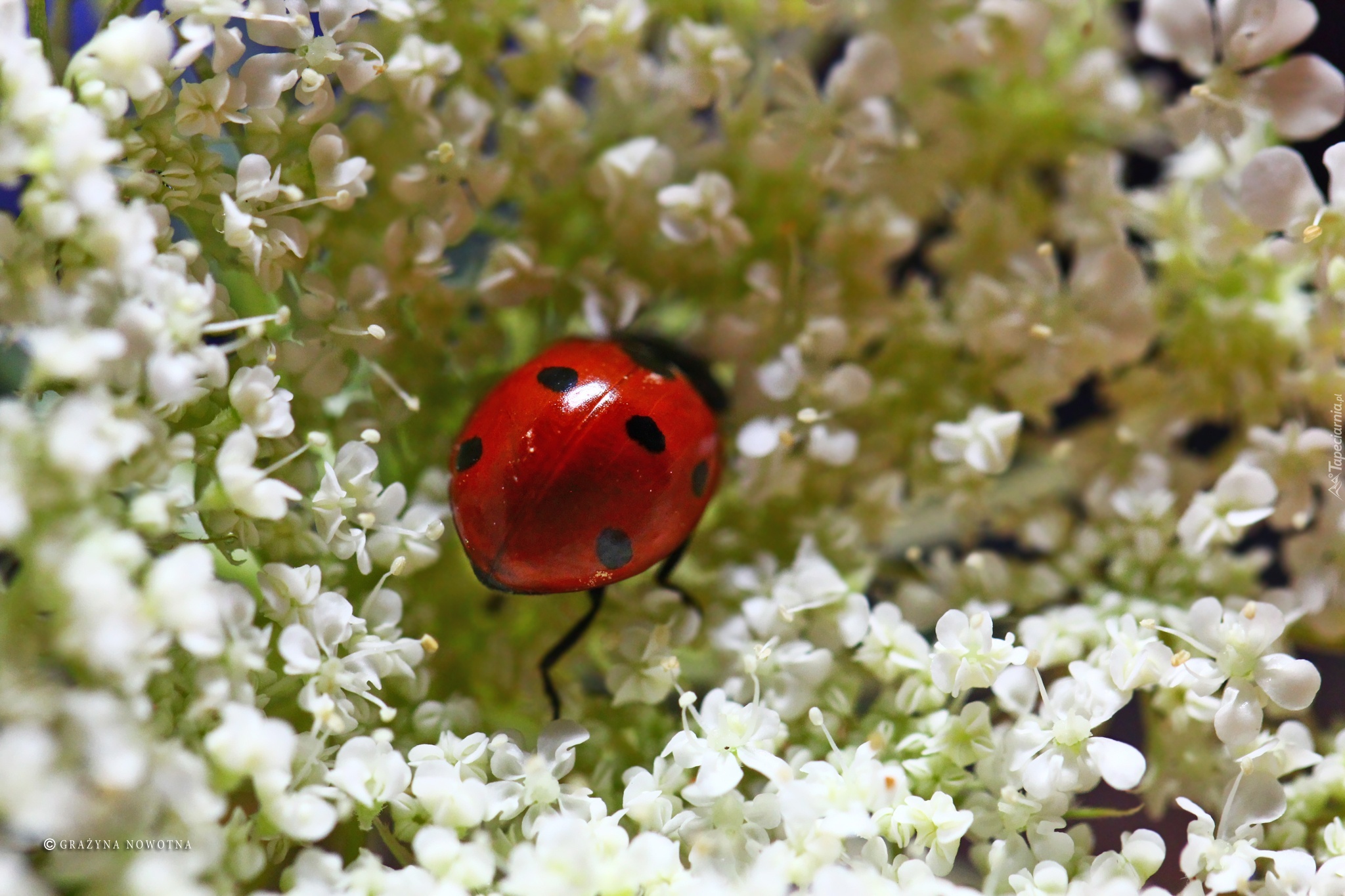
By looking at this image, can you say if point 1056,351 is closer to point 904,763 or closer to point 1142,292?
point 1142,292

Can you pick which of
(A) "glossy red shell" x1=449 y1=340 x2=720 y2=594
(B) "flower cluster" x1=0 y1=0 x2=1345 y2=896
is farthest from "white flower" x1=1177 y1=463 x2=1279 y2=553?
(A) "glossy red shell" x1=449 y1=340 x2=720 y2=594

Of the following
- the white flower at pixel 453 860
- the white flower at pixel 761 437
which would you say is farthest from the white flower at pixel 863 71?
the white flower at pixel 453 860

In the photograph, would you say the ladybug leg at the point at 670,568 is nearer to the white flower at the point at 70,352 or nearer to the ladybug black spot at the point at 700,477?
the ladybug black spot at the point at 700,477

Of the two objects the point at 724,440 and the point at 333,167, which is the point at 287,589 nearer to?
the point at 333,167

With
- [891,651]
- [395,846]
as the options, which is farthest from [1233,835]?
[395,846]

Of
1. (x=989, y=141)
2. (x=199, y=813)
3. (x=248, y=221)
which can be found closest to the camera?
(x=199, y=813)

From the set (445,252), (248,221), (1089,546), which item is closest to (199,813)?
(248,221)
